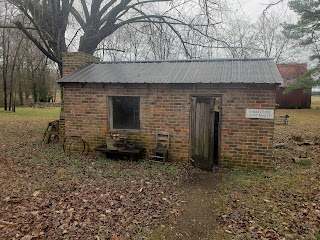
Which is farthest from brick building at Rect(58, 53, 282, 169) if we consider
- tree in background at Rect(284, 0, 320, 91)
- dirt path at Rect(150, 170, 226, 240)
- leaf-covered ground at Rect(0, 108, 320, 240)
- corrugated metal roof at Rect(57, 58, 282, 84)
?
tree in background at Rect(284, 0, 320, 91)

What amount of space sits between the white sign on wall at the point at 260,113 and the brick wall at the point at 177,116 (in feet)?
0.37

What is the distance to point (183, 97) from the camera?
25.1 ft

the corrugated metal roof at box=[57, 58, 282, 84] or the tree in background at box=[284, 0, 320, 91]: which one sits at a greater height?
the tree in background at box=[284, 0, 320, 91]

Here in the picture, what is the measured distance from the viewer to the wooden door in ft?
24.2

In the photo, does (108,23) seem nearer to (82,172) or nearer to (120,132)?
(120,132)

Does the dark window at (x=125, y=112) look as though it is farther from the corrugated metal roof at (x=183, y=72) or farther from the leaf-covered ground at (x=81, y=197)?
the leaf-covered ground at (x=81, y=197)

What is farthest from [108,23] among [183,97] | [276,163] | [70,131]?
[276,163]

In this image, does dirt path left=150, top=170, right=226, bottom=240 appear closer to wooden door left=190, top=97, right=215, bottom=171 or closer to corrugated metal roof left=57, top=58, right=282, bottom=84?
wooden door left=190, top=97, right=215, bottom=171

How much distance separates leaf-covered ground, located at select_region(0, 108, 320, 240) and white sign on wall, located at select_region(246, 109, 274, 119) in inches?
62.1

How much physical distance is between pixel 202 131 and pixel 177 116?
90 cm

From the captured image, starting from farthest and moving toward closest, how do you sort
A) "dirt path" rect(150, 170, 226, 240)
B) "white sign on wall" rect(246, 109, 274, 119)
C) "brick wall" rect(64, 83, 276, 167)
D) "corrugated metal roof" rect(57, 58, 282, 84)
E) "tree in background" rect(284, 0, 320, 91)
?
"tree in background" rect(284, 0, 320, 91)
"corrugated metal roof" rect(57, 58, 282, 84)
"brick wall" rect(64, 83, 276, 167)
"white sign on wall" rect(246, 109, 274, 119)
"dirt path" rect(150, 170, 226, 240)

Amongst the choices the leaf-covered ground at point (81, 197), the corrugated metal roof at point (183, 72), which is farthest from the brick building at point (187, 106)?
the leaf-covered ground at point (81, 197)

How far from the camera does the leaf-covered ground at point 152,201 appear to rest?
4.09 m

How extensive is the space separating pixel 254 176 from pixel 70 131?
20.3 feet
